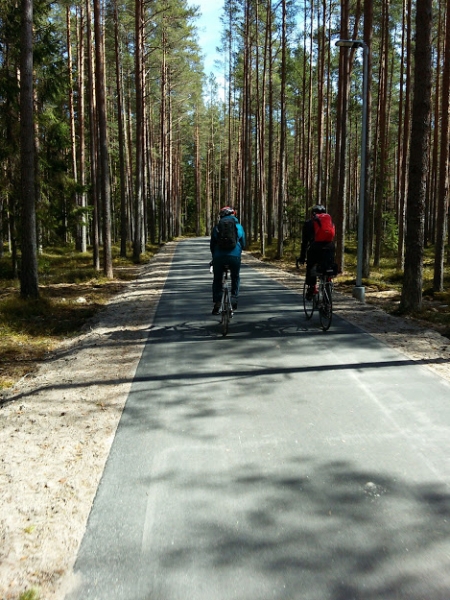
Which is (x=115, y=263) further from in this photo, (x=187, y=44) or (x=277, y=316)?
(x=187, y=44)

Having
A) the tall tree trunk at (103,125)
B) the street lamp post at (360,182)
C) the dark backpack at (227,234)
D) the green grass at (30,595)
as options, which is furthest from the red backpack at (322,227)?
the tall tree trunk at (103,125)

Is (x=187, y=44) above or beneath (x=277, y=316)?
above

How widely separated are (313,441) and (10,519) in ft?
7.82

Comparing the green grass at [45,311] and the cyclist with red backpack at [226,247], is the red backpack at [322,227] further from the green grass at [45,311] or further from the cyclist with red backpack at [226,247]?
the green grass at [45,311]

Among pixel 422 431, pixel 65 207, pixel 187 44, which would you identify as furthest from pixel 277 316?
pixel 187 44

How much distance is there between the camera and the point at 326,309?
9133mm

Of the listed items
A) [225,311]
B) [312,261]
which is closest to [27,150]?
[225,311]

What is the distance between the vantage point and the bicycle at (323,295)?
910 centimetres

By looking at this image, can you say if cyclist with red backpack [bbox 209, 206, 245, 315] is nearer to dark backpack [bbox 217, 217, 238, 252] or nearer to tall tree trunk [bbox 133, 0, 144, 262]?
dark backpack [bbox 217, 217, 238, 252]

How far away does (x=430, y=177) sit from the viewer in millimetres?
34062

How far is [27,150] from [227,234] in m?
6.33

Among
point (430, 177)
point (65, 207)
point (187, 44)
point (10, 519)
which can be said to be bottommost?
point (10, 519)

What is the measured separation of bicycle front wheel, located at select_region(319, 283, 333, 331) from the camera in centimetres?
906

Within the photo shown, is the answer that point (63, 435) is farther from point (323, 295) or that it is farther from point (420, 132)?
point (420, 132)
